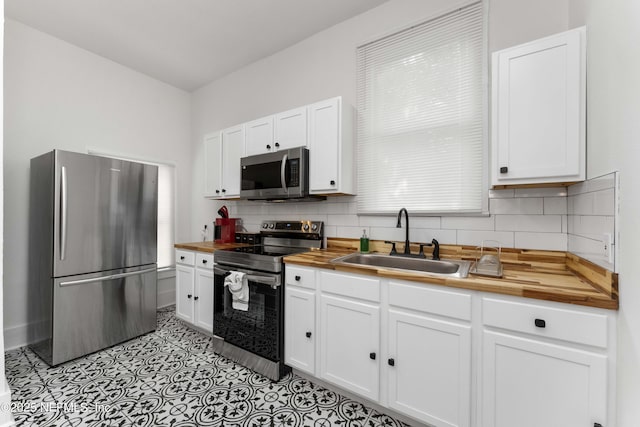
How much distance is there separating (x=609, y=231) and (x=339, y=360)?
160cm

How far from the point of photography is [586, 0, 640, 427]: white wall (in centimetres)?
99

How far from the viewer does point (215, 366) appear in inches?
92.8

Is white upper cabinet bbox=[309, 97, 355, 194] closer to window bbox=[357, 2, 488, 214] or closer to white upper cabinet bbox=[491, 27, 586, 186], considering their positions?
window bbox=[357, 2, 488, 214]

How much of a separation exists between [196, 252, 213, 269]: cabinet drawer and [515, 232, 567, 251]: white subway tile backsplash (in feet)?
8.43

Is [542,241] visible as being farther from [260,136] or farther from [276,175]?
[260,136]

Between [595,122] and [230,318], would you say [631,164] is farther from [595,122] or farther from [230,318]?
[230,318]

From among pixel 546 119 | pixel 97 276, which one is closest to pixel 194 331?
pixel 97 276

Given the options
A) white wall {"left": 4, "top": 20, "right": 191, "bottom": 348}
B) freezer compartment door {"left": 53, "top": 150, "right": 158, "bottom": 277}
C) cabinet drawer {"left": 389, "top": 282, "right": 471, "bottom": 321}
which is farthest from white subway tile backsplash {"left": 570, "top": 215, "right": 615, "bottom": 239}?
white wall {"left": 4, "top": 20, "right": 191, "bottom": 348}

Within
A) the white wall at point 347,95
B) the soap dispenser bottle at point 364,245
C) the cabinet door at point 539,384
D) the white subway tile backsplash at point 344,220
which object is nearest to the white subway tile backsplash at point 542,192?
the white wall at point 347,95

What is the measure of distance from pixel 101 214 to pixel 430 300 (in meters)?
2.85

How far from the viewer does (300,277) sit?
6.73 feet

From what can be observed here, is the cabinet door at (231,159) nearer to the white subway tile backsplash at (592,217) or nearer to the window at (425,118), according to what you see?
the window at (425,118)

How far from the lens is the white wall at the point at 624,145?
3.25 feet

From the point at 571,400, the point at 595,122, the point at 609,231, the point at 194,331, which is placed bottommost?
the point at 194,331
